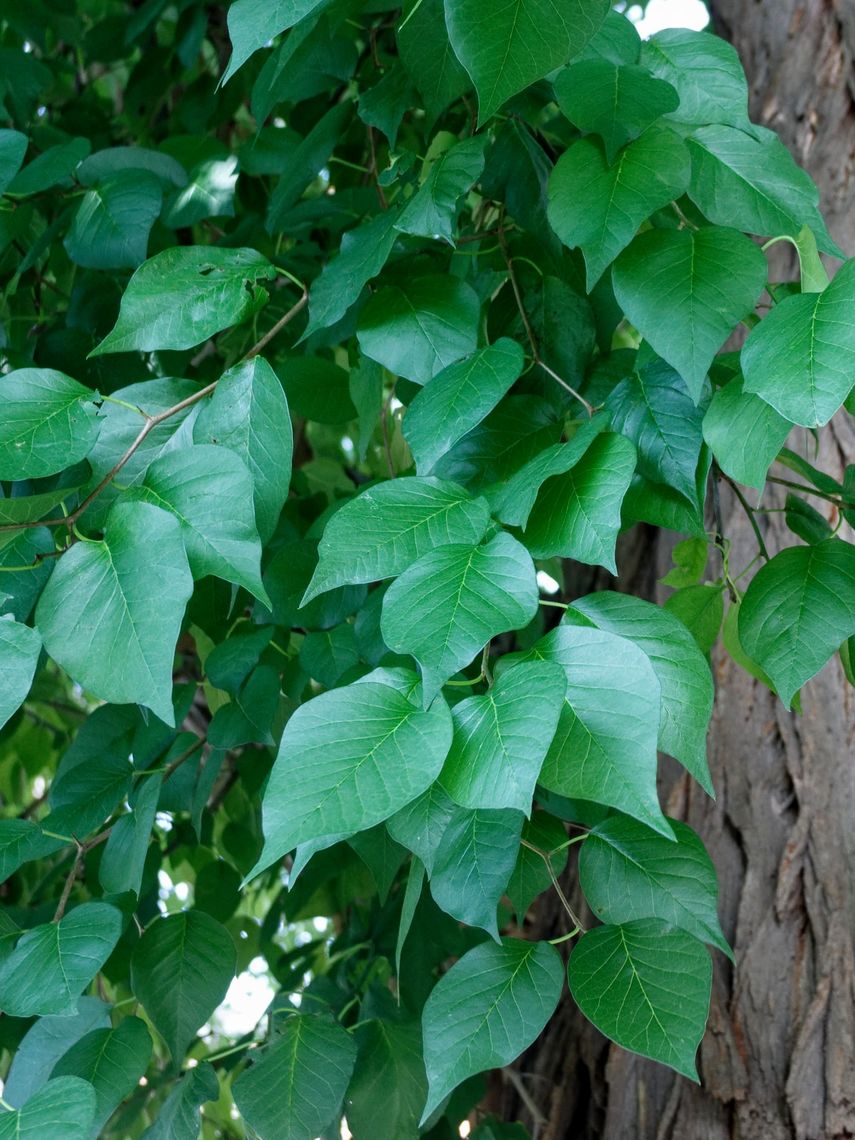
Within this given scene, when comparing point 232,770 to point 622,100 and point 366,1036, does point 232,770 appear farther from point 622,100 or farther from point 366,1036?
point 622,100

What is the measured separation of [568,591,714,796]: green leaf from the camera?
494mm

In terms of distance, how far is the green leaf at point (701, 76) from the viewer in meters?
0.63

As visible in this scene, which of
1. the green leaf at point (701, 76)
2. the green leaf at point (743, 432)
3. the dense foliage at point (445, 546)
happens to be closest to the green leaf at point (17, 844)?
the dense foliage at point (445, 546)

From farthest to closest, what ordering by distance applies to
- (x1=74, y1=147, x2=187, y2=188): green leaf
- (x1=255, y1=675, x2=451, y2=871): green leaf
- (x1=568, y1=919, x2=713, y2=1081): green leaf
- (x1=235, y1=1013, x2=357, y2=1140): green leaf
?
(x1=74, y1=147, x2=187, y2=188): green leaf → (x1=235, y1=1013, x2=357, y2=1140): green leaf → (x1=568, y1=919, x2=713, y2=1081): green leaf → (x1=255, y1=675, x2=451, y2=871): green leaf

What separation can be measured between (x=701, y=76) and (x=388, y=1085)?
67cm

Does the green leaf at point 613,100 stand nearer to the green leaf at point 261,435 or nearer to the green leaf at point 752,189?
the green leaf at point 752,189

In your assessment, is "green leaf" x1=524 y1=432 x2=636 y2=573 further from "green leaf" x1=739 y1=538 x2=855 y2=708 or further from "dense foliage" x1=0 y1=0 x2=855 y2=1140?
"green leaf" x1=739 y1=538 x2=855 y2=708

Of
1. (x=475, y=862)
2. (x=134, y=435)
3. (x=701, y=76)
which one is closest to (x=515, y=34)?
(x=701, y=76)

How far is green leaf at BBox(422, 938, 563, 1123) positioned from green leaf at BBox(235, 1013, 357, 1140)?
129 millimetres

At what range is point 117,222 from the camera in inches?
32.9

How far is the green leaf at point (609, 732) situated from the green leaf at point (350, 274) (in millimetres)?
243

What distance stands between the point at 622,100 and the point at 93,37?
41.7 inches

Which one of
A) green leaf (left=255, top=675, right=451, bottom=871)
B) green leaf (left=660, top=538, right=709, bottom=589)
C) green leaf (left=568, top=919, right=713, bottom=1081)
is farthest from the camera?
green leaf (left=660, top=538, right=709, bottom=589)

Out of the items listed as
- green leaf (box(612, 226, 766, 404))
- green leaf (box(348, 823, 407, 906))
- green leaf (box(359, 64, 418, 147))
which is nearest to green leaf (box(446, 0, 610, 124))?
green leaf (box(612, 226, 766, 404))
